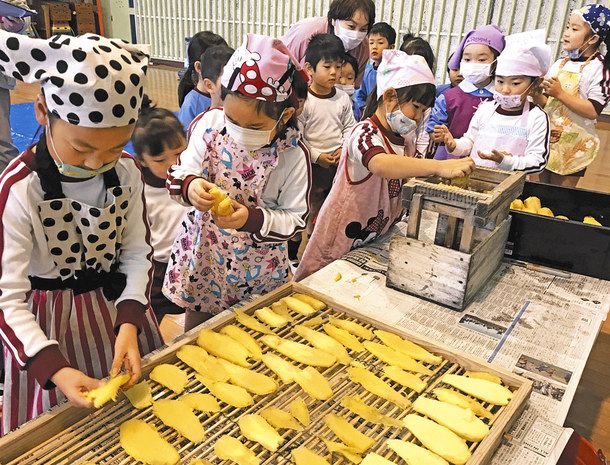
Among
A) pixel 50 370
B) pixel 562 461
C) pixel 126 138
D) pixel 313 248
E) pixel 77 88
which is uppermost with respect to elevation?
pixel 77 88

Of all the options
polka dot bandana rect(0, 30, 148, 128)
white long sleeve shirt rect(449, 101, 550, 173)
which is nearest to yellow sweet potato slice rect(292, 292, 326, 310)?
polka dot bandana rect(0, 30, 148, 128)

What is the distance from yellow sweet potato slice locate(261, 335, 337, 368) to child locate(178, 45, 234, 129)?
53.8 inches

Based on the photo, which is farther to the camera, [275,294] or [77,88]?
[275,294]

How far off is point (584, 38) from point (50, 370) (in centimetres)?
324

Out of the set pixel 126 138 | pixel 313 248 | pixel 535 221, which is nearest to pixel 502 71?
pixel 535 221

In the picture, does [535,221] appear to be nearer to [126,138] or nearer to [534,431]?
[534,431]

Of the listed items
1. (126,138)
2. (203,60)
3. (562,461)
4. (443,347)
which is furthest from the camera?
(203,60)

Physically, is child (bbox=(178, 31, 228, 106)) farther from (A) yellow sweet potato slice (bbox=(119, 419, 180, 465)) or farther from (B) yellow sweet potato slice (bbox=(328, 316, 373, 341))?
(A) yellow sweet potato slice (bbox=(119, 419, 180, 465))

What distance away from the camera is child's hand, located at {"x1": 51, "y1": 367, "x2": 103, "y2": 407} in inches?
35.7

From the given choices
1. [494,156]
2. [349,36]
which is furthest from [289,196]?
[349,36]

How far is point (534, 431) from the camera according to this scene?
1.03 meters

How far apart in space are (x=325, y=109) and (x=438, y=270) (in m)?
1.49

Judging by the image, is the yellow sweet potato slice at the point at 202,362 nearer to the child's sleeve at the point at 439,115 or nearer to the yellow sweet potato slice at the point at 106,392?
the yellow sweet potato slice at the point at 106,392

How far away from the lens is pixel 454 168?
5.02ft
